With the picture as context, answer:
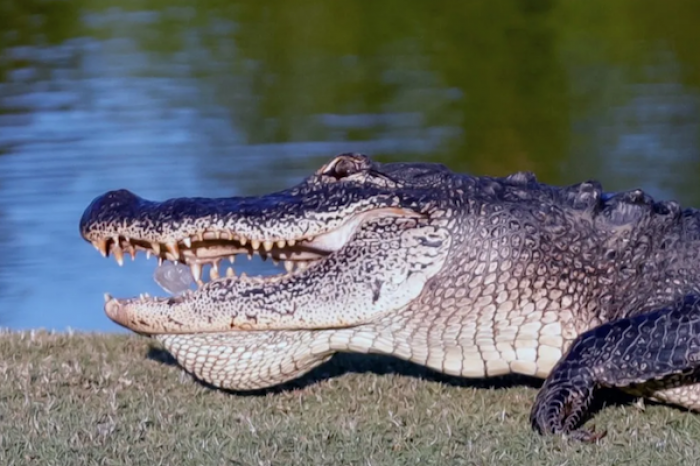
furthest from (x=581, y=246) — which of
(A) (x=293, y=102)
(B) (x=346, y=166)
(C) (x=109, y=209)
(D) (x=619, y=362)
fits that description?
(A) (x=293, y=102)

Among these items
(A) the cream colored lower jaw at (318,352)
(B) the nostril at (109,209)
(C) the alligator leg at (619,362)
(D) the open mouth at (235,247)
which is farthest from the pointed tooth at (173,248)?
(C) the alligator leg at (619,362)

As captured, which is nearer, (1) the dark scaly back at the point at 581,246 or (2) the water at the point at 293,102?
(1) the dark scaly back at the point at 581,246

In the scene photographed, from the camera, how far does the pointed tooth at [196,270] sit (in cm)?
432

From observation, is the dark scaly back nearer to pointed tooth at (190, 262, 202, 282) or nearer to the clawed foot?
the clawed foot

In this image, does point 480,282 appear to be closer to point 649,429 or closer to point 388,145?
point 649,429

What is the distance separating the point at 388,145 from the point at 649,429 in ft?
20.8

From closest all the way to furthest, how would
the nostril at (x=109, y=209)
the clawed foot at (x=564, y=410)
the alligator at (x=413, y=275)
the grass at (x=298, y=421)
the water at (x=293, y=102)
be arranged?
1. the grass at (x=298, y=421)
2. the clawed foot at (x=564, y=410)
3. the alligator at (x=413, y=275)
4. the nostril at (x=109, y=209)
5. the water at (x=293, y=102)

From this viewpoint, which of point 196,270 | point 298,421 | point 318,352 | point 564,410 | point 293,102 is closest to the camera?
point 564,410

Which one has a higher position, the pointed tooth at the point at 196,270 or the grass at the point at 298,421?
the pointed tooth at the point at 196,270

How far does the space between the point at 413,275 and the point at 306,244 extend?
41 cm

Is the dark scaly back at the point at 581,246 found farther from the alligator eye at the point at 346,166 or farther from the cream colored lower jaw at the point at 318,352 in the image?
the alligator eye at the point at 346,166

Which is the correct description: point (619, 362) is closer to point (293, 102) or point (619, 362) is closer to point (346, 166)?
point (346, 166)

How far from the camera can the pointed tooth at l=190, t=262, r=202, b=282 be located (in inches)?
170

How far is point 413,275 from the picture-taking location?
4172 mm
